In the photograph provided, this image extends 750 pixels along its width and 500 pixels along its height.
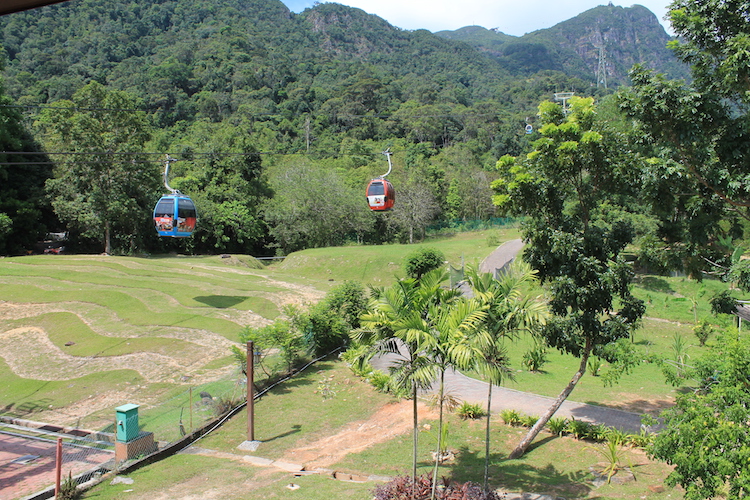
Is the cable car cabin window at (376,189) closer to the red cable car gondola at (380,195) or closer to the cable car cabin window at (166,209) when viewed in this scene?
the red cable car gondola at (380,195)

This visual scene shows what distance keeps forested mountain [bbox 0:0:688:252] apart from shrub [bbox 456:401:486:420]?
1475 centimetres

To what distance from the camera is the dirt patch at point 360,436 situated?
13945 mm

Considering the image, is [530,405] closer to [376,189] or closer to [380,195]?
[380,195]

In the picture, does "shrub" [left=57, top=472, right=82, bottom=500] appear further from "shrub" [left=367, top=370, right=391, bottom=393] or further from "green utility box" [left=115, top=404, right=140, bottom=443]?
"shrub" [left=367, top=370, right=391, bottom=393]

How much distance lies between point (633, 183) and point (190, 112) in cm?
9054

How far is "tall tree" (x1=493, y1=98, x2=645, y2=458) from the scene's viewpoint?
1180 centimetres

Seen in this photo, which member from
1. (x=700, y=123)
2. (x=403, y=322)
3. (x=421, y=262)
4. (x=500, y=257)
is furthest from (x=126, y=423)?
(x=500, y=257)

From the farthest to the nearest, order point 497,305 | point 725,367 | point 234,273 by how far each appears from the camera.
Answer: point 234,273 → point 497,305 → point 725,367

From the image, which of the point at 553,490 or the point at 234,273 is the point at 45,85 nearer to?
the point at 234,273

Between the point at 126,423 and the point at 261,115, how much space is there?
84483mm

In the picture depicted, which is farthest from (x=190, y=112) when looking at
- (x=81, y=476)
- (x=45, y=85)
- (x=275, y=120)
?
(x=81, y=476)

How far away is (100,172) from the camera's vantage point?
4250cm

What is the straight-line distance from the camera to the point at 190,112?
91688mm

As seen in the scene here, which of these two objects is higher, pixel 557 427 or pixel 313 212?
pixel 313 212
